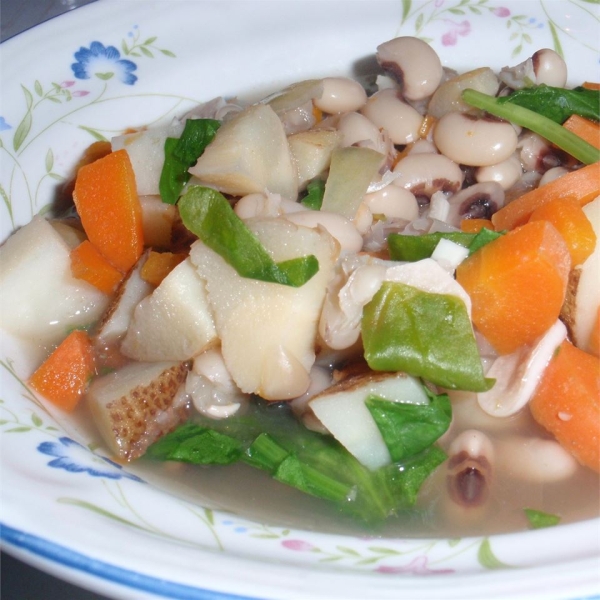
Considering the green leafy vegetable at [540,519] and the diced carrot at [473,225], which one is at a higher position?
the diced carrot at [473,225]

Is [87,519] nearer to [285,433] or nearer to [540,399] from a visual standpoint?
[285,433]

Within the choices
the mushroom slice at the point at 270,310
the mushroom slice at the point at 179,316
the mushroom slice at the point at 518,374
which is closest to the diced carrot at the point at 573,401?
the mushroom slice at the point at 518,374

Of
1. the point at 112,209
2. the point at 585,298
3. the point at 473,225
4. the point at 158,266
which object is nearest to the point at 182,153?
the point at 112,209

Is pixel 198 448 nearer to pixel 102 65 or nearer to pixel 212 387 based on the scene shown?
pixel 212 387

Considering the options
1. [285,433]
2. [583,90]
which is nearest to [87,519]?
[285,433]

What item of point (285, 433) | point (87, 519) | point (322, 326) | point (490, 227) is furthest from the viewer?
point (490, 227)

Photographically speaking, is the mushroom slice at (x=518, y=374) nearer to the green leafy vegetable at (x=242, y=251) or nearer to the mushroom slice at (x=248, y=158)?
the green leafy vegetable at (x=242, y=251)

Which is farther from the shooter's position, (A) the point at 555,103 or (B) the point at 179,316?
(A) the point at 555,103
